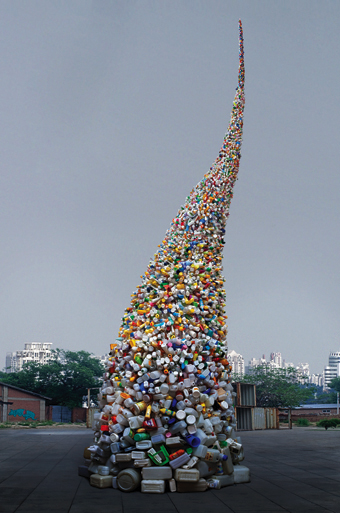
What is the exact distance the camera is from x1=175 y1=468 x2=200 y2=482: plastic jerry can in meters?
7.66

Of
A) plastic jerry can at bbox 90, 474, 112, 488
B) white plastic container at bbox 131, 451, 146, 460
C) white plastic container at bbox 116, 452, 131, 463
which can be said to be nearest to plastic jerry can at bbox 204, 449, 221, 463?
white plastic container at bbox 131, 451, 146, 460

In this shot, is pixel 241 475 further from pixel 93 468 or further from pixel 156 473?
pixel 93 468

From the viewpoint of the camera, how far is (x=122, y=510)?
6.48 m

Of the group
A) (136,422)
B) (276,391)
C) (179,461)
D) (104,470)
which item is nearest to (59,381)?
(276,391)

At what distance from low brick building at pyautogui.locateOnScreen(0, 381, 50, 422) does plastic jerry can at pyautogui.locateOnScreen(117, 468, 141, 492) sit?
34097 millimetres

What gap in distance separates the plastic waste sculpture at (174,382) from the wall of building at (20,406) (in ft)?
107

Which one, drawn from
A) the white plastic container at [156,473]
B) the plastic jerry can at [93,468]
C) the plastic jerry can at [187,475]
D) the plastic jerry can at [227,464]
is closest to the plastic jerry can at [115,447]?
the white plastic container at [156,473]

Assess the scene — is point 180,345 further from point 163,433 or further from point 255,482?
point 255,482

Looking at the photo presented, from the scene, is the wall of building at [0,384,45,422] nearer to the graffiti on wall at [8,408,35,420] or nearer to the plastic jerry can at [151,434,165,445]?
the graffiti on wall at [8,408,35,420]

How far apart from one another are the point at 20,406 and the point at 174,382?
35585 mm

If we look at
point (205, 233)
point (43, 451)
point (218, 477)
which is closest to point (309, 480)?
point (218, 477)

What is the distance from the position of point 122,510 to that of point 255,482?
3.42 m

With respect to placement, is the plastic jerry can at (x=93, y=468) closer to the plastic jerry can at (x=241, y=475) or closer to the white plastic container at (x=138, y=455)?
the white plastic container at (x=138, y=455)

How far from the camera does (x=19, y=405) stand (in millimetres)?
39375
